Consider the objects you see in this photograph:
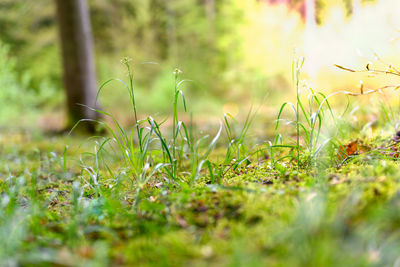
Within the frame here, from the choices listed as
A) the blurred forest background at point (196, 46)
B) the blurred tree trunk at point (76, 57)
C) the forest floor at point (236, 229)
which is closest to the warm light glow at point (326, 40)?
the blurred forest background at point (196, 46)

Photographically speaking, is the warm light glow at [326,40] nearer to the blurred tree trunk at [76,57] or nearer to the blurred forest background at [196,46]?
the blurred forest background at [196,46]

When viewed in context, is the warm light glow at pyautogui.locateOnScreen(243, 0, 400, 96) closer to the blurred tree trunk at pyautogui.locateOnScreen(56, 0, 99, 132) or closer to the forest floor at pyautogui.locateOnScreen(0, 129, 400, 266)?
the forest floor at pyautogui.locateOnScreen(0, 129, 400, 266)

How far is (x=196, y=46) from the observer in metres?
16.5

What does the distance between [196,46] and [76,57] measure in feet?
38.7

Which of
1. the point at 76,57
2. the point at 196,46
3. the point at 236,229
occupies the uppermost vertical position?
the point at 196,46

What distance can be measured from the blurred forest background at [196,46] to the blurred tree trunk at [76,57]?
3.99ft

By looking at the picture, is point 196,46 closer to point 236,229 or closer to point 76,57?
point 76,57

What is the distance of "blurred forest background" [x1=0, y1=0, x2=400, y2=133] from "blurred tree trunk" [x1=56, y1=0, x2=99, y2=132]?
1.22m

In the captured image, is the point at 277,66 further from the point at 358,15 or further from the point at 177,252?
the point at 177,252

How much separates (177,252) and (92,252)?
0.88 feet

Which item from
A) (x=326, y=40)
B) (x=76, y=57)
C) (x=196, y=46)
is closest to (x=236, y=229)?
(x=76, y=57)

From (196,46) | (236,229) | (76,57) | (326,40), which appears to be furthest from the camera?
(196,46)

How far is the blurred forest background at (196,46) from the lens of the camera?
7.54m

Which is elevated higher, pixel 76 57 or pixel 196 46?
pixel 196 46
